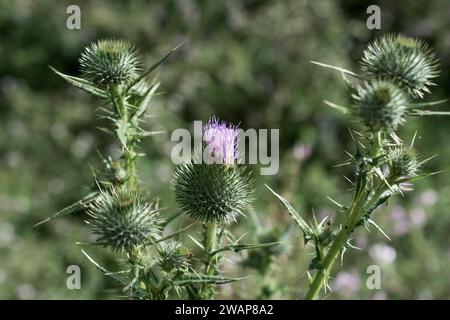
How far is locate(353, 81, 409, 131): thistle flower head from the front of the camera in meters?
2.22

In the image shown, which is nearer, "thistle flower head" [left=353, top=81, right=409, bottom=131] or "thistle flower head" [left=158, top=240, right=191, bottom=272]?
"thistle flower head" [left=353, top=81, right=409, bottom=131]

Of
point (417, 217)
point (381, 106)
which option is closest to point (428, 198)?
point (417, 217)

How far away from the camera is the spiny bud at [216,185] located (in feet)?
8.47

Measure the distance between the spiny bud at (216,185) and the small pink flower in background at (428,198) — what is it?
3.41 m

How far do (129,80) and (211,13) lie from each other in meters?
4.93

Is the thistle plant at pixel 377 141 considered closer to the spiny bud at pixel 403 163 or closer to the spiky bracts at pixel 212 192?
the spiny bud at pixel 403 163

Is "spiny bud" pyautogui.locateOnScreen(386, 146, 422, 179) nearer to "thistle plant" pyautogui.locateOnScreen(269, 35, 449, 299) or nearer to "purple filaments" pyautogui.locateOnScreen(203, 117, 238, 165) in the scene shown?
"thistle plant" pyautogui.locateOnScreen(269, 35, 449, 299)

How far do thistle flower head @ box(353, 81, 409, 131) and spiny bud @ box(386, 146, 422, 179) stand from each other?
183 mm

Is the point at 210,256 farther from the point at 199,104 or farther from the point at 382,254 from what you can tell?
the point at 199,104

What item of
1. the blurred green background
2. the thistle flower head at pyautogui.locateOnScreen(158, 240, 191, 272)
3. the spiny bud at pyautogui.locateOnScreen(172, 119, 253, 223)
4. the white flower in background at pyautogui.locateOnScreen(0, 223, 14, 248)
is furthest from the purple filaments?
the white flower in background at pyautogui.locateOnScreen(0, 223, 14, 248)

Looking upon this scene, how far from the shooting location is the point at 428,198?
566 centimetres

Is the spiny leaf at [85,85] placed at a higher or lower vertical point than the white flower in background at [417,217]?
higher

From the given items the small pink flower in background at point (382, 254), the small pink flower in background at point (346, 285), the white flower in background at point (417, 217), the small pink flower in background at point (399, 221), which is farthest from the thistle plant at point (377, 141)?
the white flower in background at point (417, 217)

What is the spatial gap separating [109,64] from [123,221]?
0.67 meters
